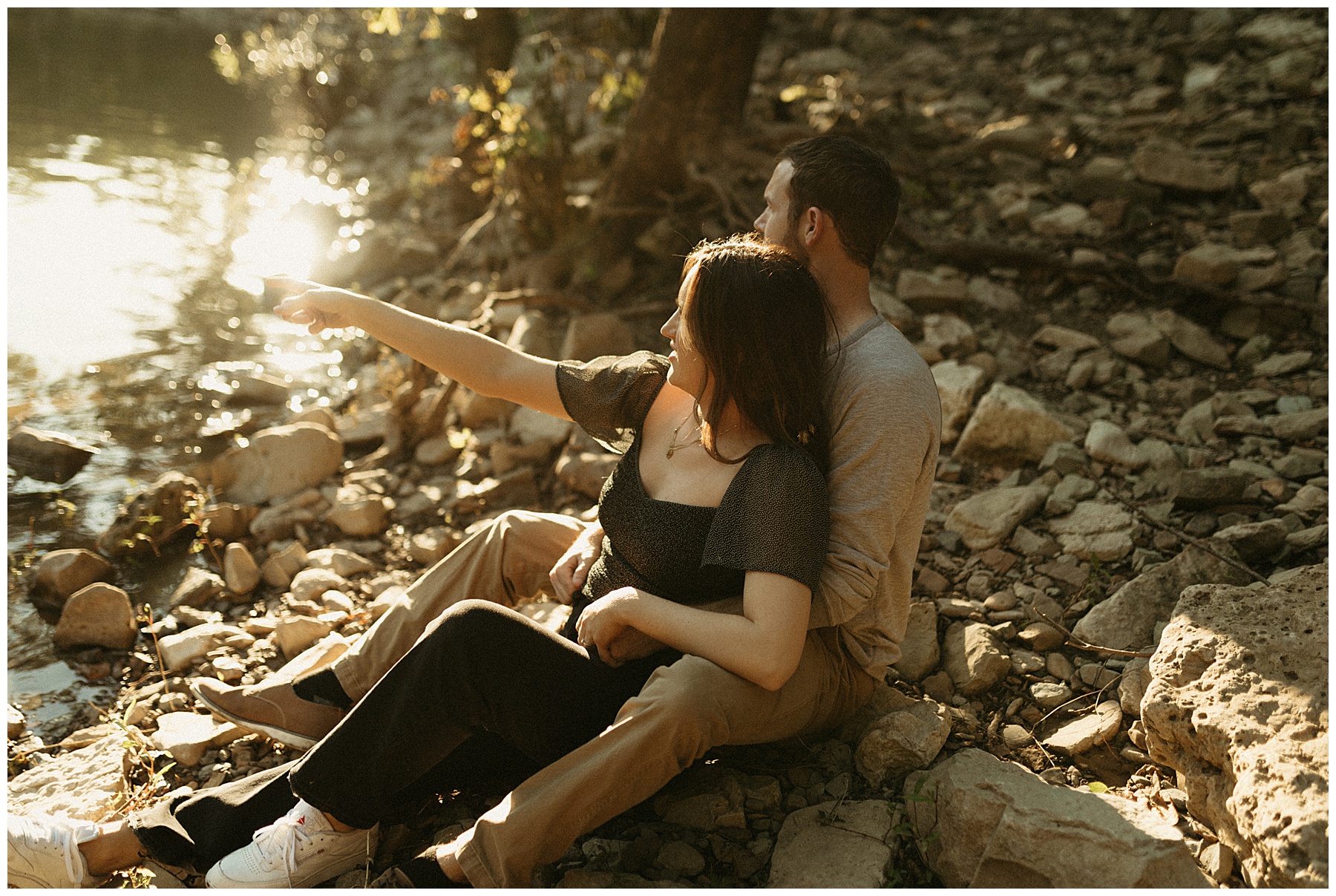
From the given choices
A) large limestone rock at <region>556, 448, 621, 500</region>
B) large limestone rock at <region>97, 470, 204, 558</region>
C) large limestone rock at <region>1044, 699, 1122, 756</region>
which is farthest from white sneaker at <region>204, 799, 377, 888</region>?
large limestone rock at <region>97, 470, 204, 558</region>

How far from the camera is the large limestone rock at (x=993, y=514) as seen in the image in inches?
138

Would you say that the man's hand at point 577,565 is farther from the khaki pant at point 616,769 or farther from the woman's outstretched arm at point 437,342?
the khaki pant at point 616,769

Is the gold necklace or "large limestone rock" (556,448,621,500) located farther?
"large limestone rock" (556,448,621,500)

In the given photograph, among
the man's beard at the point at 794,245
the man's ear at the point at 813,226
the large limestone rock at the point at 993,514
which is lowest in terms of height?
the large limestone rock at the point at 993,514

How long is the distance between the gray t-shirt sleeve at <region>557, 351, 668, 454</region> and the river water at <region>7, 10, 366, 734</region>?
1.91 meters

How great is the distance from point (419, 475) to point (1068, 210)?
3.66m

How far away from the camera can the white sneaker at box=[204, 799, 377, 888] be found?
7.44 ft

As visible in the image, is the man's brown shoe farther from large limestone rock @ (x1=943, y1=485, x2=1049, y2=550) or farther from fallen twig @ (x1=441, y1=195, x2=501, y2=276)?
fallen twig @ (x1=441, y1=195, x2=501, y2=276)

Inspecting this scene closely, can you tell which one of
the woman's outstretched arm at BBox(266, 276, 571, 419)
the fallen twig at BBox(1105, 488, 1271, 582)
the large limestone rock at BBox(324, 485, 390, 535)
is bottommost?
the large limestone rock at BBox(324, 485, 390, 535)

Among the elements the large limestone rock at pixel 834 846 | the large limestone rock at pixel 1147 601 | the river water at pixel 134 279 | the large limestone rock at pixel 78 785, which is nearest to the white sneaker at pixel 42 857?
the large limestone rock at pixel 78 785

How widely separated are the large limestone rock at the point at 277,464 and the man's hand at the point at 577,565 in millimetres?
2144

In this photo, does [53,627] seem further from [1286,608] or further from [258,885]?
[1286,608]

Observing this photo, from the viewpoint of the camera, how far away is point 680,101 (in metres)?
5.46

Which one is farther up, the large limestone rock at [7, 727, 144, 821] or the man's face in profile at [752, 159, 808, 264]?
the man's face in profile at [752, 159, 808, 264]
